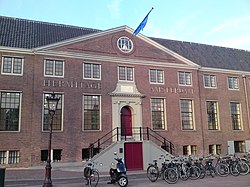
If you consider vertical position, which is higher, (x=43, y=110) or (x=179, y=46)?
(x=179, y=46)

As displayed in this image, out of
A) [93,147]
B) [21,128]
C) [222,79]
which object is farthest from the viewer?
[222,79]

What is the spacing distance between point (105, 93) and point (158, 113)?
5175 mm

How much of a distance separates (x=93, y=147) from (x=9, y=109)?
6712 millimetres

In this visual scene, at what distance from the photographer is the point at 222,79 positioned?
2759cm

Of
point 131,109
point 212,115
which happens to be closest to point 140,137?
point 131,109

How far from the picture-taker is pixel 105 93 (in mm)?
21641

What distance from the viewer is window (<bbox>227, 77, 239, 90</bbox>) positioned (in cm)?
2800

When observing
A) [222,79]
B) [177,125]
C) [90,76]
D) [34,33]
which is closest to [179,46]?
[222,79]

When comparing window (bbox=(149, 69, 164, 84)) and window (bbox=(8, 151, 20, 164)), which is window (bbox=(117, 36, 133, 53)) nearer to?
window (bbox=(149, 69, 164, 84))

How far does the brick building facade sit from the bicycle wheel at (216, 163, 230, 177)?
791 cm

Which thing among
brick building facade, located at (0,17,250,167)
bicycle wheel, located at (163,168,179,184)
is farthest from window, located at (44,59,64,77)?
bicycle wheel, located at (163,168,179,184)

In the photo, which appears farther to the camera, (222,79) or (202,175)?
(222,79)

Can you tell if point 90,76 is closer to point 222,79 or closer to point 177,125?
point 177,125

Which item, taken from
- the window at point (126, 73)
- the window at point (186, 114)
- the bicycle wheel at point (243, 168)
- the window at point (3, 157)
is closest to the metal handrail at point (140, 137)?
the window at point (186, 114)
